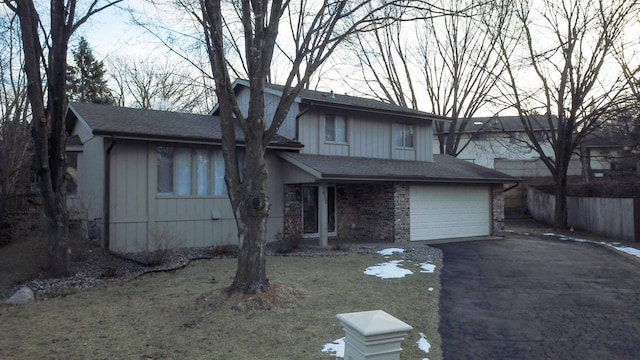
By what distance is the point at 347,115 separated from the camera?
15.9m

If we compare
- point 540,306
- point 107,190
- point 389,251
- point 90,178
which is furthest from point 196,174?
point 540,306

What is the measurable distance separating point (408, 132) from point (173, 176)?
929 cm

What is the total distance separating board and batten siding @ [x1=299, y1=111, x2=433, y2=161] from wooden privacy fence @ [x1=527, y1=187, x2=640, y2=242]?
690 cm

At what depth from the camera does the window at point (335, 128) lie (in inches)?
612

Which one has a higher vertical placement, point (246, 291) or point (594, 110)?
point (594, 110)

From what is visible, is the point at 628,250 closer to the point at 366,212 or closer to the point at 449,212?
the point at 449,212

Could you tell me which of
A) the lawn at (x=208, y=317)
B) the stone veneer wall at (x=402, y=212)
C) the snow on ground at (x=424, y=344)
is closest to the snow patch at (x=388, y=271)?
the lawn at (x=208, y=317)

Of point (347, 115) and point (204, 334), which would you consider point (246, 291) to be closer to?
point (204, 334)

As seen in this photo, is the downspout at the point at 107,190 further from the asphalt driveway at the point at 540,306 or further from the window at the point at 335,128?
the asphalt driveway at the point at 540,306

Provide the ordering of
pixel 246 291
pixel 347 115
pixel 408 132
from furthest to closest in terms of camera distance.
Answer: pixel 408 132 → pixel 347 115 → pixel 246 291

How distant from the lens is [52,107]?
884cm

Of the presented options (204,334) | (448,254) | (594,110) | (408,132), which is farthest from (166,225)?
(594,110)

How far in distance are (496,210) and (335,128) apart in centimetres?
695

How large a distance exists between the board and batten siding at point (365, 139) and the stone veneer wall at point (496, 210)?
8.84 ft
